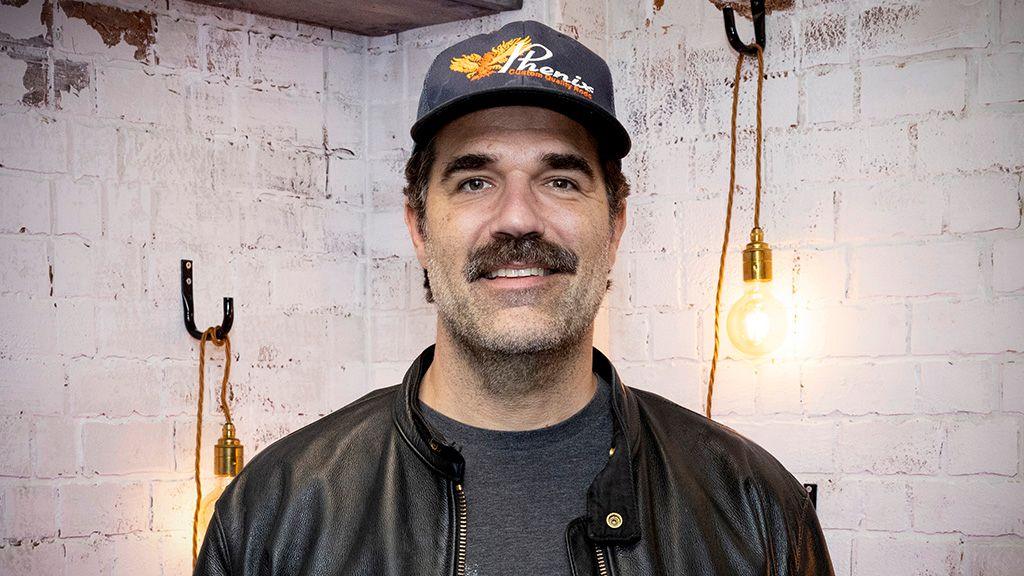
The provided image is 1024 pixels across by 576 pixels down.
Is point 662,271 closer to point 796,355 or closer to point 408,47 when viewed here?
point 796,355

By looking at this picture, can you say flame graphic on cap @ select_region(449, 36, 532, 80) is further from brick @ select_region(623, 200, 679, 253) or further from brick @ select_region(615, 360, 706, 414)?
brick @ select_region(615, 360, 706, 414)

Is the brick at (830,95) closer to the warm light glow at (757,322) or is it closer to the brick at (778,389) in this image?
the warm light glow at (757,322)

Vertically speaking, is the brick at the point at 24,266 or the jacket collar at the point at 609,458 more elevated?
the brick at the point at 24,266

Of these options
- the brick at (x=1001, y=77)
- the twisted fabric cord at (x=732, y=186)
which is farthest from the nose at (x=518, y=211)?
the brick at (x=1001, y=77)

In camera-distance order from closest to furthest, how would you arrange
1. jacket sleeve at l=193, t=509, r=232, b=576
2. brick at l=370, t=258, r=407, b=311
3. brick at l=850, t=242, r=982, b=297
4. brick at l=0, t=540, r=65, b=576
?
1. jacket sleeve at l=193, t=509, r=232, b=576
2. brick at l=0, t=540, r=65, b=576
3. brick at l=850, t=242, r=982, b=297
4. brick at l=370, t=258, r=407, b=311

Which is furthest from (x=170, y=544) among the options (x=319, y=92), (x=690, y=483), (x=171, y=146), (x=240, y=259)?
(x=690, y=483)

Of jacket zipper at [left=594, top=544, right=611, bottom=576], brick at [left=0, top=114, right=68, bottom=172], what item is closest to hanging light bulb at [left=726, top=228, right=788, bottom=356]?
jacket zipper at [left=594, top=544, right=611, bottom=576]

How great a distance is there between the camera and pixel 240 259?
243 cm

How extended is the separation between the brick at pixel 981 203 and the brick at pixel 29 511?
1854mm

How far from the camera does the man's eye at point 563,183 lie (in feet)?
5.34

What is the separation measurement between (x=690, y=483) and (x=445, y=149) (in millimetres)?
611

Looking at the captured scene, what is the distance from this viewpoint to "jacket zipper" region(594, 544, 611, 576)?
140 cm

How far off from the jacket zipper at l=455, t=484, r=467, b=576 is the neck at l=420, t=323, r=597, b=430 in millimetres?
129

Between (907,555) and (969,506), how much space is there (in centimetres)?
16
